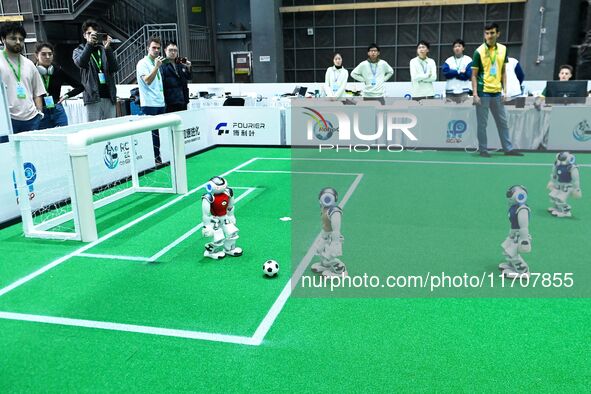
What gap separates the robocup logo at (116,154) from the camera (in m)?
8.85

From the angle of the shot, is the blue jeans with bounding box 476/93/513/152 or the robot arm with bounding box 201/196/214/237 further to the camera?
the blue jeans with bounding box 476/93/513/152

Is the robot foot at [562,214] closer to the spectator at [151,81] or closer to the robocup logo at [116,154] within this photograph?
the robocup logo at [116,154]

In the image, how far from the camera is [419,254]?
555 centimetres

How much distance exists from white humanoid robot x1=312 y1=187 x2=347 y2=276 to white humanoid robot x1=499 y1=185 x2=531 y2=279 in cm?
150

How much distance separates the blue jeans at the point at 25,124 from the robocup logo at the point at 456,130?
8318 millimetres

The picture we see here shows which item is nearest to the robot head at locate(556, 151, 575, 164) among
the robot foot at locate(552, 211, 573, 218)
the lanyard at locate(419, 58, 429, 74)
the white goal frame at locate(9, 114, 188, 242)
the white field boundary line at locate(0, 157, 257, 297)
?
the robot foot at locate(552, 211, 573, 218)

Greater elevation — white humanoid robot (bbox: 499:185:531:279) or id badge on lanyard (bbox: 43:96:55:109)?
id badge on lanyard (bbox: 43:96:55:109)

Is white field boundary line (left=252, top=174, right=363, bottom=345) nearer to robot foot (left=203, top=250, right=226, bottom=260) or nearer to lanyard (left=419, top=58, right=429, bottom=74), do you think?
robot foot (left=203, top=250, right=226, bottom=260)

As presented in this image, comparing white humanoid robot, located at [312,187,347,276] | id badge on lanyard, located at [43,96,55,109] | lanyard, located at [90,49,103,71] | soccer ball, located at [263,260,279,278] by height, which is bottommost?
soccer ball, located at [263,260,279,278]

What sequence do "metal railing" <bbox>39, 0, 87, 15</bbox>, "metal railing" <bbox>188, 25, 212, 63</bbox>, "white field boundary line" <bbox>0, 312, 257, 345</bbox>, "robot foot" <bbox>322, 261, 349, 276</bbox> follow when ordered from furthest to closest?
"metal railing" <bbox>188, 25, 212, 63</bbox> < "metal railing" <bbox>39, 0, 87, 15</bbox> < "robot foot" <bbox>322, 261, 349, 276</bbox> < "white field boundary line" <bbox>0, 312, 257, 345</bbox>

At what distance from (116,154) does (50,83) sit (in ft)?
4.93

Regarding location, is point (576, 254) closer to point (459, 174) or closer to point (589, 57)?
point (459, 174)

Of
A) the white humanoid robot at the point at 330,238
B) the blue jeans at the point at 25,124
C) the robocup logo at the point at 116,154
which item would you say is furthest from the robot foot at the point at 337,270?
the blue jeans at the point at 25,124

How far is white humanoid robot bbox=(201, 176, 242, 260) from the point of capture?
525 cm
